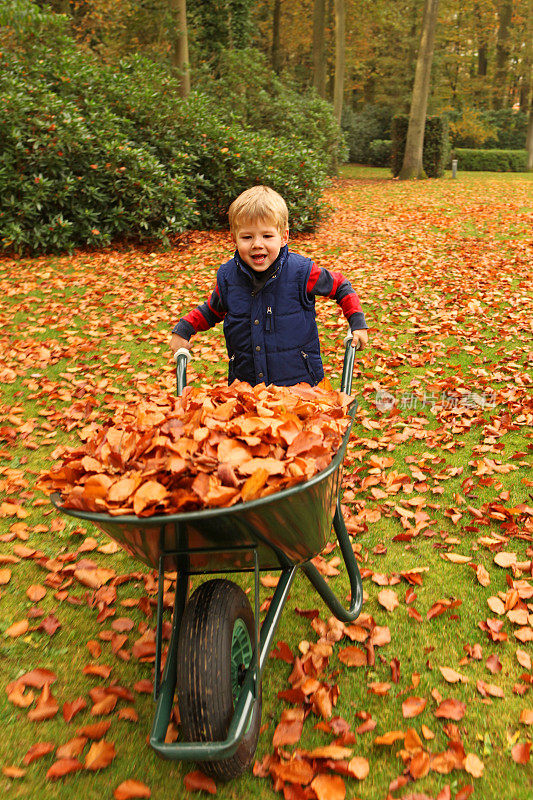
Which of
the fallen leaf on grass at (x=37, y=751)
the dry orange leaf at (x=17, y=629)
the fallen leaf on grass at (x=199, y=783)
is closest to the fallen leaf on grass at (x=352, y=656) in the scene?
the fallen leaf on grass at (x=199, y=783)

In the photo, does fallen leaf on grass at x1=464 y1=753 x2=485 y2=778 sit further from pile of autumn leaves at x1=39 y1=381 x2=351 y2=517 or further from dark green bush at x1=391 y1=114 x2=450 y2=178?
dark green bush at x1=391 y1=114 x2=450 y2=178

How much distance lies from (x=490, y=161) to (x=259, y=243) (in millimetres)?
24004

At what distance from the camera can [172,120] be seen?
9070 millimetres

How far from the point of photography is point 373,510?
3158 mm

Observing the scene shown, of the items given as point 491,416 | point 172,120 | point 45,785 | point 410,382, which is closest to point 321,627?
point 45,785

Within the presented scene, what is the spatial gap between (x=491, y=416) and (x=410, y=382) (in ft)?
2.63

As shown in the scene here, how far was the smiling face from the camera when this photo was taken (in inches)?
91.1

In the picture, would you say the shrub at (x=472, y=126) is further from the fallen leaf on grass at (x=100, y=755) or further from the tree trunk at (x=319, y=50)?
the fallen leaf on grass at (x=100, y=755)

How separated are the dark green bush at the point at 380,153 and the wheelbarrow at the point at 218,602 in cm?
2413

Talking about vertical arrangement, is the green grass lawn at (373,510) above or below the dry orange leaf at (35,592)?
above

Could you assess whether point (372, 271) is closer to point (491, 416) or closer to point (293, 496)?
point (491, 416)

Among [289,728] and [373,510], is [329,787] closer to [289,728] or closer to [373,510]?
[289,728]

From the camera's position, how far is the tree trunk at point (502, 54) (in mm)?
26266

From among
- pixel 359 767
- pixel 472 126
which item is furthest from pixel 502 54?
pixel 359 767
